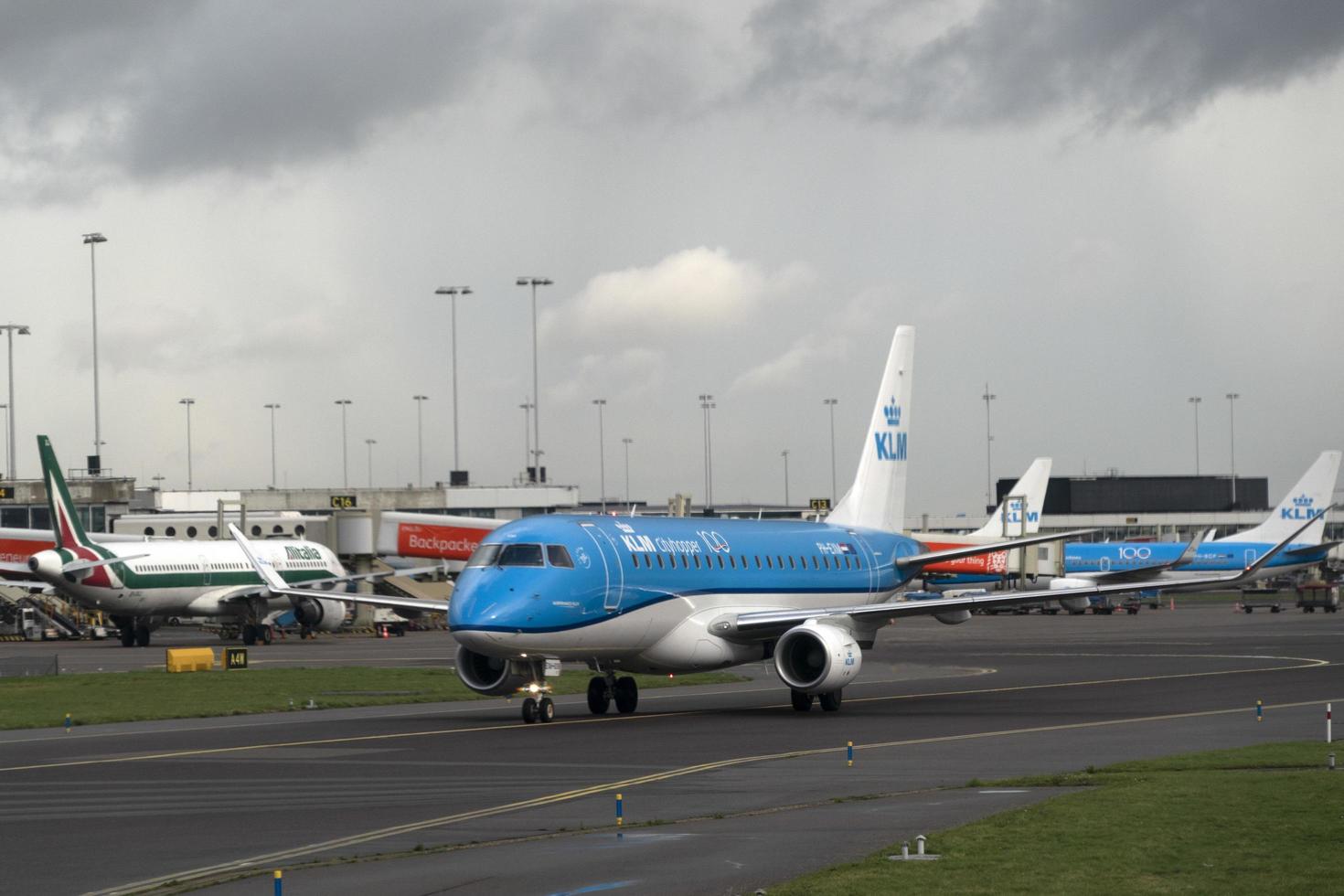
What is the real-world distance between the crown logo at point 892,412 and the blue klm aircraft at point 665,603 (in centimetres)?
483

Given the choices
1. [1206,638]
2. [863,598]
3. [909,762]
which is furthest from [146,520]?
[909,762]

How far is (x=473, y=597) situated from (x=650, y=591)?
4.82 meters

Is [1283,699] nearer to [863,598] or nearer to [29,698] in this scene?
[863,598]

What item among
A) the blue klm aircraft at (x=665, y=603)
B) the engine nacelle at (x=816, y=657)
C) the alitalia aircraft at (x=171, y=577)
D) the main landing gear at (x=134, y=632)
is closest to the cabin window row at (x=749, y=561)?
the blue klm aircraft at (x=665, y=603)

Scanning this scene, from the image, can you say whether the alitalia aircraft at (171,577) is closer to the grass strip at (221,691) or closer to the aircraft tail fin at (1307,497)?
the grass strip at (221,691)

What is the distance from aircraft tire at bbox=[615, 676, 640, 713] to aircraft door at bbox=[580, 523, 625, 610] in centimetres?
377

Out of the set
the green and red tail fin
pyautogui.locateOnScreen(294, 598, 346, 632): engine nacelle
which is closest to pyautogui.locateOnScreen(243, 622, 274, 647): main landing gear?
pyautogui.locateOnScreen(294, 598, 346, 632): engine nacelle

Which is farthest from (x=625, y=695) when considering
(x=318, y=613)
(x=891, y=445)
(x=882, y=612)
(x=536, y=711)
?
(x=318, y=613)

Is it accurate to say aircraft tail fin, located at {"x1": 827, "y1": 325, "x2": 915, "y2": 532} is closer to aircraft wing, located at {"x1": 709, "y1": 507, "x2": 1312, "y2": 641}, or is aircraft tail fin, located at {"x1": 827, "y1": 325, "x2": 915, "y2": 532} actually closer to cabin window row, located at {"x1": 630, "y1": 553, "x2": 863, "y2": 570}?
cabin window row, located at {"x1": 630, "y1": 553, "x2": 863, "y2": 570}

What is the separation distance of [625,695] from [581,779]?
546 inches

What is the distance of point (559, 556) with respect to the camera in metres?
35.1

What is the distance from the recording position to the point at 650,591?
37.1 m

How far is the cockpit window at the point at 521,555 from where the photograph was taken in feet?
114

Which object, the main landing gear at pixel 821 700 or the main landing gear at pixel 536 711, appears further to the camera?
the main landing gear at pixel 821 700
